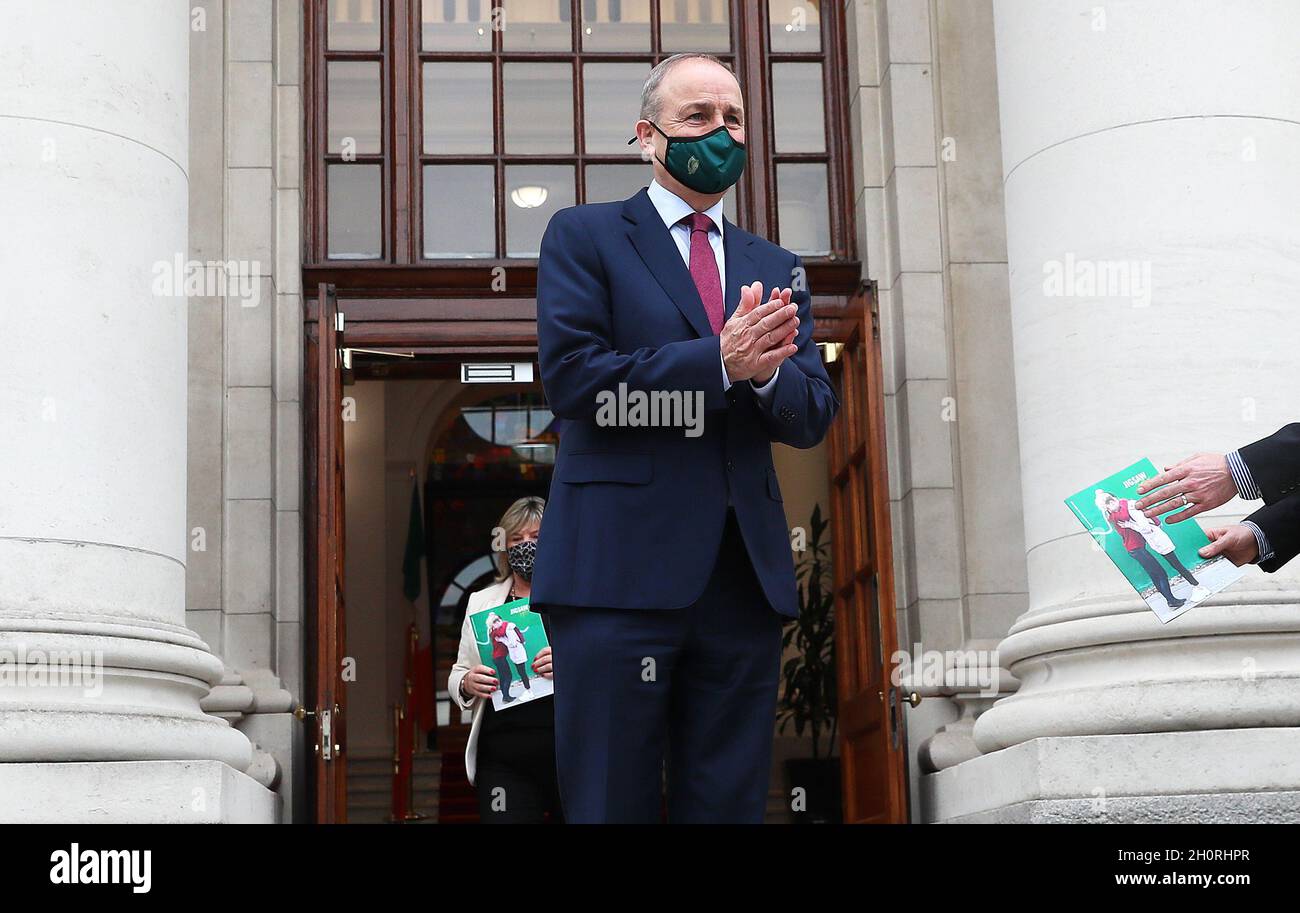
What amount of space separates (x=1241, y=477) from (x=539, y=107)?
5.97 m

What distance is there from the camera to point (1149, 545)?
484cm

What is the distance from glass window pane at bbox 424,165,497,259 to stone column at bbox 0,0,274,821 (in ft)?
8.69

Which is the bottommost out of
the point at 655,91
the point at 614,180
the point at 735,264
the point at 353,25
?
the point at 735,264

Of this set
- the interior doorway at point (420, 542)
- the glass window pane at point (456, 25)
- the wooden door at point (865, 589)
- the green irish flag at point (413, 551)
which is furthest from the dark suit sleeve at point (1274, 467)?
the green irish flag at point (413, 551)

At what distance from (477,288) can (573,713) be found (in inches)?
240

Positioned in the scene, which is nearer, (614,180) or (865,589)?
(865,589)

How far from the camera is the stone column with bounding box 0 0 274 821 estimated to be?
589 cm

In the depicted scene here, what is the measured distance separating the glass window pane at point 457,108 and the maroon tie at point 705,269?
5891 millimetres
